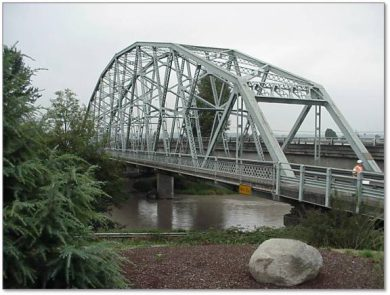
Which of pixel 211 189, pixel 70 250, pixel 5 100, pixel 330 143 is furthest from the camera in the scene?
pixel 211 189

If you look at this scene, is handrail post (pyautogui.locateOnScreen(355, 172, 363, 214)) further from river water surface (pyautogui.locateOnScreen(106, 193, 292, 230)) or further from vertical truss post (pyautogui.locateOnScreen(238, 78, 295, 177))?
river water surface (pyautogui.locateOnScreen(106, 193, 292, 230))

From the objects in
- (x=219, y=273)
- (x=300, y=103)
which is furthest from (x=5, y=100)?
(x=300, y=103)

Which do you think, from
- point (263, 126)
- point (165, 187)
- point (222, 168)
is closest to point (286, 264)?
point (263, 126)

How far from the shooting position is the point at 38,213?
461cm

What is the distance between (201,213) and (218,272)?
22.0 meters

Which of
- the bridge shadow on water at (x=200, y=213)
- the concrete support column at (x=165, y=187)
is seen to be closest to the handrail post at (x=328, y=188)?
the bridge shadow on water at (x=200, y=213)

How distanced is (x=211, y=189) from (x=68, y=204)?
34754 mm

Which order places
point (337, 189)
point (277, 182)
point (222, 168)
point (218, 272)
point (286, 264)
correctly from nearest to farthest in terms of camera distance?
point (286, 264) < point (218, 272) < point (337, 189) < point (277, 182) < point (222, 168)

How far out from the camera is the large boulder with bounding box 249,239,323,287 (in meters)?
5.39

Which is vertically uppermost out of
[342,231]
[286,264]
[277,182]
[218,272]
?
[277,182]

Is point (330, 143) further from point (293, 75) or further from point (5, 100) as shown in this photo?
point (5, 100)

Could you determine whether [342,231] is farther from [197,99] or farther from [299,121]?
[197,99]

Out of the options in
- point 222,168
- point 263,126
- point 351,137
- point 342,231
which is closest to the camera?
point 342,231

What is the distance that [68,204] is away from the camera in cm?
504
